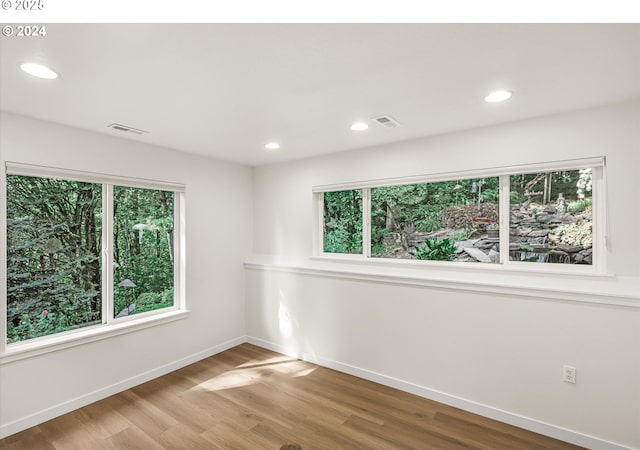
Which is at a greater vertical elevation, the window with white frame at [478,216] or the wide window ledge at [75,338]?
the window with white frame at [478,216]

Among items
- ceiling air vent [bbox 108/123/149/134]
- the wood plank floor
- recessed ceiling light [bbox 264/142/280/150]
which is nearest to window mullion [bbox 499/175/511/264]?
the wood plank floor

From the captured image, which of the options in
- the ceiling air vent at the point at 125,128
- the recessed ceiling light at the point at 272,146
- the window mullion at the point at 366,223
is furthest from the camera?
the window mullion at the point at 366,223

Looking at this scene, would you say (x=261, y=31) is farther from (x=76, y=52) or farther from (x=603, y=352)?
(x=603, y=352)

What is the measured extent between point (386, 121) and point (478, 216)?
1.21 metres

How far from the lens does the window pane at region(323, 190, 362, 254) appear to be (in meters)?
3.56

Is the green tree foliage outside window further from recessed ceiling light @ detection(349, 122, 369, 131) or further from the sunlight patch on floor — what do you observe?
recessed ceiling light @ detection(349, 122, 369, 131)

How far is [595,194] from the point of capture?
230 centimetres

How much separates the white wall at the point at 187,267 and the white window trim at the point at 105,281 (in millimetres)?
59

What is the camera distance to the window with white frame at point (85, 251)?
245 centimetres

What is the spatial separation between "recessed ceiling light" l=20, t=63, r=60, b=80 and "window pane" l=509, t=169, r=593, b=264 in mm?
3210

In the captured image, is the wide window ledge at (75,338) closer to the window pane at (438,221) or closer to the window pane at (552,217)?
the window pane at (438,221)

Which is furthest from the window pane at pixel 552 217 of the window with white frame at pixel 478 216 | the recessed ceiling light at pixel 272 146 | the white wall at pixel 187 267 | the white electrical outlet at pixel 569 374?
the white wall at pixel 187 267

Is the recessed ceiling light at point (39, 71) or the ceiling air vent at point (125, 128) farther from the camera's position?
the ceiling air vent at point (125, 128)
